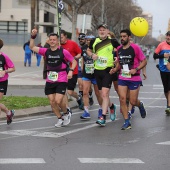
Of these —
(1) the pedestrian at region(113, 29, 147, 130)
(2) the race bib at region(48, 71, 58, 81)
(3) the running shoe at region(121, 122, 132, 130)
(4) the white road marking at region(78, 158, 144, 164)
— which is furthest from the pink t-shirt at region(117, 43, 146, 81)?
(4) the white road marking at region(78, 158, 144, 164)

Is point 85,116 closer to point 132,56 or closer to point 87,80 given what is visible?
point 87,80

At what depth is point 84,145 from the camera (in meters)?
8.55

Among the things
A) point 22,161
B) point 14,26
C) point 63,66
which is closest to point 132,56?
point 63,66

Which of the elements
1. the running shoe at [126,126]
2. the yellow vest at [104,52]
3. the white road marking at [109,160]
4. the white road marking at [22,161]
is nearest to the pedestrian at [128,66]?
the running shoe at [126,126]

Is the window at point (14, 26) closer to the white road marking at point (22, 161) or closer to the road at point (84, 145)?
the road at point (84, 145)

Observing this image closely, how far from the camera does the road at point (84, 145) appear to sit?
282 inches

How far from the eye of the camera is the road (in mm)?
7152

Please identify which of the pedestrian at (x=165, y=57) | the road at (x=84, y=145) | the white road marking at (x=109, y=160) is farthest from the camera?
the pedestrian at (x=165, y=57)

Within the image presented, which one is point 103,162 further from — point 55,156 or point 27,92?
point 27,92

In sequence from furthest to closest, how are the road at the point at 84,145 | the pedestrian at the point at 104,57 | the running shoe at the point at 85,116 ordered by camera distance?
the running shoe at the point at 85,116
the pedestrian at the point at 104,57
the road at the point at 84,145

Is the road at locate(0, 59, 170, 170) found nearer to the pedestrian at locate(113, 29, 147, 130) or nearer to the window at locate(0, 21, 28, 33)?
the pedestrian at locate(113, 29, 147, 130)

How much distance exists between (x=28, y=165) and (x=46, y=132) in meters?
2.90

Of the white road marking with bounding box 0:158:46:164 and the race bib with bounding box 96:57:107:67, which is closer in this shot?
the white road marking with bounding box 0:158:46:164

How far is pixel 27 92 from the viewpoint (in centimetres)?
1841
